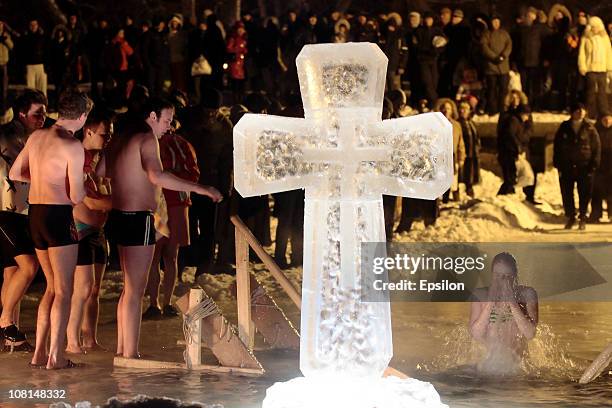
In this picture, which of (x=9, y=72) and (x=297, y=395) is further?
(x=9, y=72)

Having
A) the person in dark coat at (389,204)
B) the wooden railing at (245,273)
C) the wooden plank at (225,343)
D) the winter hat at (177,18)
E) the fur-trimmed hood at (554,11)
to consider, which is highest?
the fur-trimmed hood at (554,11)

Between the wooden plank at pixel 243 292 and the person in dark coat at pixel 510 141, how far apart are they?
191 inches

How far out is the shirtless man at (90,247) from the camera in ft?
33.8

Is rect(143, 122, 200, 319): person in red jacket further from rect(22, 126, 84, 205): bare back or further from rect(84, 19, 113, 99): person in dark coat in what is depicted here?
rect(84, 19, 113, 99): person in dark coat

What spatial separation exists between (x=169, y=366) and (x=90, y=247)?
100 cm

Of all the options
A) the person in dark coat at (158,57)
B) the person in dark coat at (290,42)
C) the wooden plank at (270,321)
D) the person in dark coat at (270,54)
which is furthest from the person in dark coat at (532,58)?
the wooden plank at (270,321)

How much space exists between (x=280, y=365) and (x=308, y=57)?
10.2 ft

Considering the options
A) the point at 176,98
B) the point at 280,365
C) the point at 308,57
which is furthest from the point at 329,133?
the point at 176,98

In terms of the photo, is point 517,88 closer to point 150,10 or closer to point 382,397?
point 150,10

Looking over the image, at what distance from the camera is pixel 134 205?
1011 cm

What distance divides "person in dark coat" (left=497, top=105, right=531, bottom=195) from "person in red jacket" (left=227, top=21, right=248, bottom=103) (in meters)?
2.49

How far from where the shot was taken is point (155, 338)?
10.8m

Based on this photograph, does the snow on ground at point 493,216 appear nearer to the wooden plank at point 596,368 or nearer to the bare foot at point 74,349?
the bare foot at point 74,349

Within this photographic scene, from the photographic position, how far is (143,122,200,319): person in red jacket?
11414 mm
